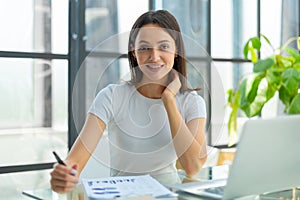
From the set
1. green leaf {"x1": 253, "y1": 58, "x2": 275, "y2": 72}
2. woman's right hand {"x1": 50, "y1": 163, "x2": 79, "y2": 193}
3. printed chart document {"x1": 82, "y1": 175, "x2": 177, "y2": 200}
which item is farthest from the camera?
green leaf {"x1": 253, "y1": 58, "x2": 275, "y2": 72}

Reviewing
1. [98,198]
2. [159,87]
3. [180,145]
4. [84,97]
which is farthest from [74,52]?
[98,198]

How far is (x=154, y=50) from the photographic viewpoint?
1.65 m

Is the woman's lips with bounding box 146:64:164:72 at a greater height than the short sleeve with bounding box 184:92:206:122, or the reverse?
the woman's lips with bounding box 146:64:164:72

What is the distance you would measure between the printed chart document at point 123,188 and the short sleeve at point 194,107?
50 centimetres

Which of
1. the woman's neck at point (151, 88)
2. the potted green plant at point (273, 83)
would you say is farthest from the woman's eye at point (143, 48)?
the potted green plant at point (273, 83)

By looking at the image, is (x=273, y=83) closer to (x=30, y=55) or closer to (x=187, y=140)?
(x=187, y=140)

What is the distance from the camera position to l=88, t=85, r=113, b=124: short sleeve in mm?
1771

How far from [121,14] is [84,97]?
684 millimetres

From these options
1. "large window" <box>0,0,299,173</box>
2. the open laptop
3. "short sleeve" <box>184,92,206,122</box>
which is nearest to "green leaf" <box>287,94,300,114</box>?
"large window" <box>0,0,299,173</box>

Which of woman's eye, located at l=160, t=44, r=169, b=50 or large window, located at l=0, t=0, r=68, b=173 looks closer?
woman's eye, located at l=160, t=44, r=169, b=50

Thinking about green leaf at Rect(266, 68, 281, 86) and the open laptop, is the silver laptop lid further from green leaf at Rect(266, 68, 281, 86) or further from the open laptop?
green leaf at Rect(266, 68, 281, 86)

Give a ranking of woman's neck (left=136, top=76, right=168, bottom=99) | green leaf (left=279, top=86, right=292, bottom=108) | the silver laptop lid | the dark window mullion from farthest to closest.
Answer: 1. the dark window mullion
2. green leaf (left=279, top=86, right=292, bottom=108)
3. woman's neck (left=136, top=76, right=168, bottom=99)
4. the silver laptop lid

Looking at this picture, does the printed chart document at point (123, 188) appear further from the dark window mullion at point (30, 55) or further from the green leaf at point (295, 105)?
the dark window mullion at point (30, 55)

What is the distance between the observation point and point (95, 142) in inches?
67.5
